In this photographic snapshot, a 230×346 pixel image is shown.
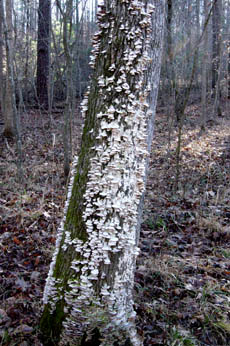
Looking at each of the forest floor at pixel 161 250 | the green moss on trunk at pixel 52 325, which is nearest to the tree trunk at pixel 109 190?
the green moss on trunk at pixel 52 325

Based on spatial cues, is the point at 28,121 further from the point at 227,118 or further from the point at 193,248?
the point at 193,248

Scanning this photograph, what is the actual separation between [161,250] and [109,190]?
207cm

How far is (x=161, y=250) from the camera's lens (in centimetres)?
388

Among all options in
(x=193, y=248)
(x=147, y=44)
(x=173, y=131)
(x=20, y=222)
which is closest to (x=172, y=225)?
(x=193, y=248)

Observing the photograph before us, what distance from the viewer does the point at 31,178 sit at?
6492 mm

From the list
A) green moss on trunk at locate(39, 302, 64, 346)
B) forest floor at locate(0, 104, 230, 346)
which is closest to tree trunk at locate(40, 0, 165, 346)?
green moss on trunk at locate(39, 302, 64, 346)

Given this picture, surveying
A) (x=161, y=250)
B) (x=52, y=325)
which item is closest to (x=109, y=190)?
(x=52, y=325)

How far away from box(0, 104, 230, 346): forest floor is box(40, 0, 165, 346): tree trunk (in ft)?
1.54

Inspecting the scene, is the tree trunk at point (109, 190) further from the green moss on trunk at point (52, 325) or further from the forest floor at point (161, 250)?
the forest floor at point (161, 250)

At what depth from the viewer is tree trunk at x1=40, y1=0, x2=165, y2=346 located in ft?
6.86

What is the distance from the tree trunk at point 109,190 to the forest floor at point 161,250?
1.54ft

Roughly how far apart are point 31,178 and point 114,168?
4727 mm

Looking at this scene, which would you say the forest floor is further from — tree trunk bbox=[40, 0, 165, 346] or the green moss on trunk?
tree trunk bbox=[40, 0, 165, 346]

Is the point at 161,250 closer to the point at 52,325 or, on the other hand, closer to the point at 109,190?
the point at 52,325
